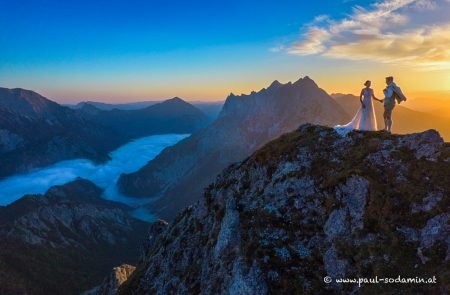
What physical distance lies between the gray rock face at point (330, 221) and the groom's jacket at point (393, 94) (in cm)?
530

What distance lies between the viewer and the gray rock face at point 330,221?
893 inches

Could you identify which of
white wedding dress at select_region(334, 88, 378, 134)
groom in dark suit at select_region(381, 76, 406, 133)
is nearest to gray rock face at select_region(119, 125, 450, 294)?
white wedding dress at select_region(334, 88, 378, 134)

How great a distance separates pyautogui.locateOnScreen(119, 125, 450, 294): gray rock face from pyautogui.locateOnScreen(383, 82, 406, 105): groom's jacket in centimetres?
Result: 530

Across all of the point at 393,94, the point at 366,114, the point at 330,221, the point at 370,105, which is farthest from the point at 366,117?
the point at 330,221

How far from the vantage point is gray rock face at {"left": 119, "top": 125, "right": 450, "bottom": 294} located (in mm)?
22672

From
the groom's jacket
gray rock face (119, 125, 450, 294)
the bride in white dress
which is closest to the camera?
gray rock face (119, 125, 450, 294)

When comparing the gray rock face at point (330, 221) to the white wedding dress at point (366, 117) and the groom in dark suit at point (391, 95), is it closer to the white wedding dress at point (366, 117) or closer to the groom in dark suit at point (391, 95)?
the white wedding dress at point (366, 117)

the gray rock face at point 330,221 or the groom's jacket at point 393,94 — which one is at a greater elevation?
the groom's jacket at point 393,94

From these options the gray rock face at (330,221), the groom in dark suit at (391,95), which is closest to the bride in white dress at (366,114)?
the groom in dark suit at (391,95)

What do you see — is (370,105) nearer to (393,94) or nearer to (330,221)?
(393,94)

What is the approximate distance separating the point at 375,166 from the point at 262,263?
1125 centimetres

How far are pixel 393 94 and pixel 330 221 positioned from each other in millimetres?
15384

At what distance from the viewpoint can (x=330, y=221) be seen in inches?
1070

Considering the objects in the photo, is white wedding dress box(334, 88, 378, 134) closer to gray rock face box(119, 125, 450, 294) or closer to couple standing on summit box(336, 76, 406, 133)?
couple standing on summit box(336, 76, 406, 133)
